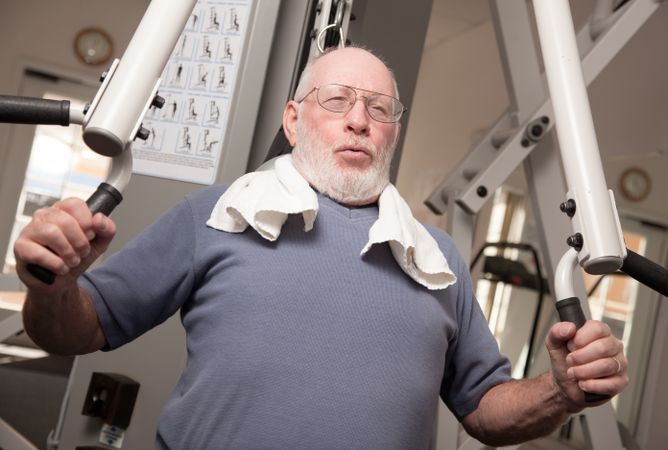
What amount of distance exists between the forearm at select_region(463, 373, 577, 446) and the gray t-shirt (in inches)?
1.9

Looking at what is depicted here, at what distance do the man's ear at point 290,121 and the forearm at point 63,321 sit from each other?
565 mm

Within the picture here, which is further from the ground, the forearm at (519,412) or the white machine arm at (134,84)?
the white machine arm at (134,84)

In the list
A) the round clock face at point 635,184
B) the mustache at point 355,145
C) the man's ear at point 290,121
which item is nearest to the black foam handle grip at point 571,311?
the mustache at point 355,145

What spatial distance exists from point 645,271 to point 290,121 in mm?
860

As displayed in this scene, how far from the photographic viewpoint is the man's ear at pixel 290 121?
146 cm

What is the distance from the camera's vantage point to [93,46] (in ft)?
17.5

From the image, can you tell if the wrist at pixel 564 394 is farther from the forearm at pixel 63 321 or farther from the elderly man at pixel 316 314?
the forearm at pixel 63 321

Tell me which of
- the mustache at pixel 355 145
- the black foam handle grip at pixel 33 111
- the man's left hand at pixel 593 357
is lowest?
the man's left hand at pixel 593 357

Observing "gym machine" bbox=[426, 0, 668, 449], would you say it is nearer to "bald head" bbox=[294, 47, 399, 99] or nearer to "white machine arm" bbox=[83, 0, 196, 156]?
"bald head" bbox=[294, 47, 399, 99]

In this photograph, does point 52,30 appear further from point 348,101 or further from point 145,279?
point 145,279

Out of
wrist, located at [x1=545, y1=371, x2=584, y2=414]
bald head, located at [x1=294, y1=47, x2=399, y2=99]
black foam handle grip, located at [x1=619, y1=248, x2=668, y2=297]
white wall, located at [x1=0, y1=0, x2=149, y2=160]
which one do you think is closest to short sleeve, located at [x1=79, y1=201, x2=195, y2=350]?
bald head, located at [x1=294, y1=47, x2=399, y2=99]

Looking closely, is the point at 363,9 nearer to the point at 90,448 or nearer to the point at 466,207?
the point at 466,207

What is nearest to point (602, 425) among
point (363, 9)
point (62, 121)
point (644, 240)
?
point (363, 9)

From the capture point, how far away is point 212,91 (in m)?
1.63
